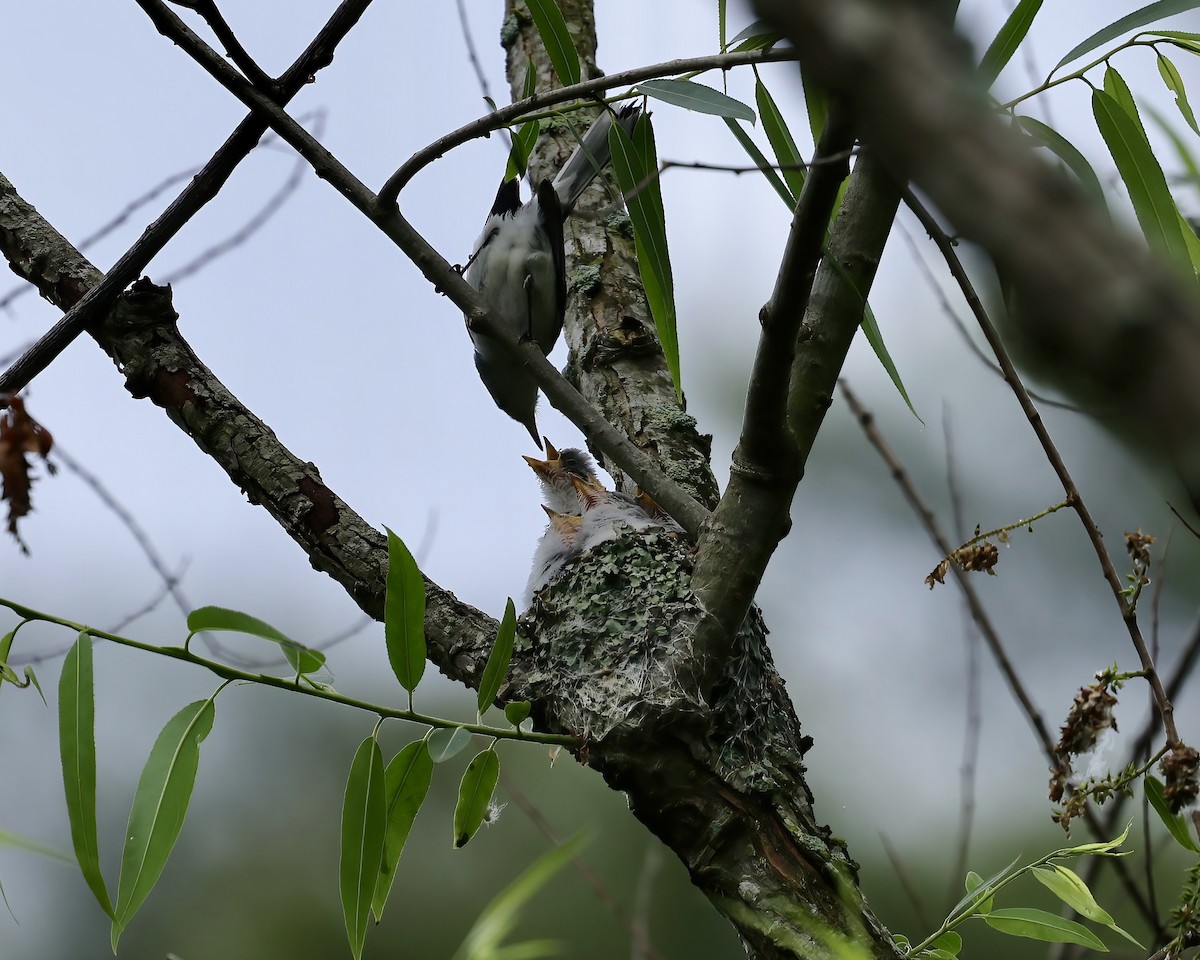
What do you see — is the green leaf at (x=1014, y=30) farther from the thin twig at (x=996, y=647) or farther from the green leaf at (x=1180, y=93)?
the thin twig at (x=996, y=647)

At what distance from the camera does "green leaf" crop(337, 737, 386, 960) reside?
1690 millimetres

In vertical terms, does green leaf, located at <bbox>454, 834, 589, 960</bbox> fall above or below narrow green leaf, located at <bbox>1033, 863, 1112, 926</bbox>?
above

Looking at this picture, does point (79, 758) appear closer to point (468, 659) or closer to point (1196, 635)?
point (468, 659)

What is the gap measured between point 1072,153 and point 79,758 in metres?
2.03

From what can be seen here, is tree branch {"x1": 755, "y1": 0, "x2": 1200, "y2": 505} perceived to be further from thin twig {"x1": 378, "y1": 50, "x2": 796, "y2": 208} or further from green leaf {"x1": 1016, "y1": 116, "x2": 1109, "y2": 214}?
green leaf {"x1": 1016, "y1": 116, "x2": 1109, "y2": 214}

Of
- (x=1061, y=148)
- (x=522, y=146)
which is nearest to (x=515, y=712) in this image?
(x=522, y=146)

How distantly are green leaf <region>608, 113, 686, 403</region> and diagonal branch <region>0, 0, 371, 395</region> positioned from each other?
588 millimetres

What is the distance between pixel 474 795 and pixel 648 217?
46.6 inches

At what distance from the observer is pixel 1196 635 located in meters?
2.13

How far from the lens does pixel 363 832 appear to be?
170 cm

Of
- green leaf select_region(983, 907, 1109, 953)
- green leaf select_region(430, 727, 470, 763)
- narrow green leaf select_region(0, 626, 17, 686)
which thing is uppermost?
narrow green leaf select_region(0, 626, 17, 686)

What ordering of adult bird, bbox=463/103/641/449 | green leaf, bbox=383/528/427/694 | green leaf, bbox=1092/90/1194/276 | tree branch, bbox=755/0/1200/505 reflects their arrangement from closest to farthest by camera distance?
tree branch, bbox=755/0/1200/505 → green leaf, bbox=383/528/427/694 → green leaf, bbox=1092/90/1194/276 → adult bird, bbox=463/103/641/449

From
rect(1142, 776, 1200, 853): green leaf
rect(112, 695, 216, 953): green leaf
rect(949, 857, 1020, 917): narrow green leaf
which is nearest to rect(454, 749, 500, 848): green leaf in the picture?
rect(112, 695, 216, 953): green leaf

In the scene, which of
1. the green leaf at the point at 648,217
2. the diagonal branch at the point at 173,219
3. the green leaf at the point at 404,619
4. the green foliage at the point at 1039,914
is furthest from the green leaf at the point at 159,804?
the green foliage at the point at 1039,914
